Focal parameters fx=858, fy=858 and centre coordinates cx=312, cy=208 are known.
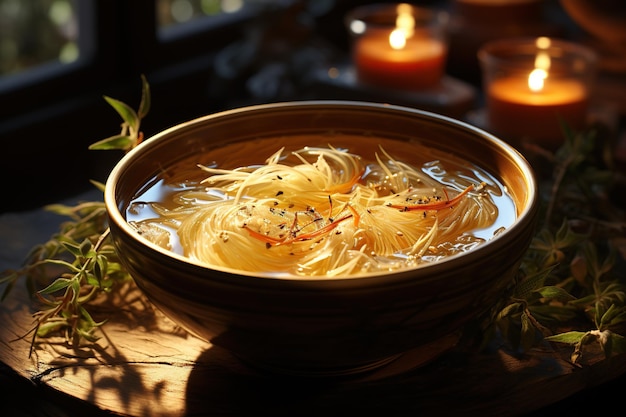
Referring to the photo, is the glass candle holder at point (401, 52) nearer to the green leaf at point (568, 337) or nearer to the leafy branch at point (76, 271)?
the leafy branch at point (76, 271)

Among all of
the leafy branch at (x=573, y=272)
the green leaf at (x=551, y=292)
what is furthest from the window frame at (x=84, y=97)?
the green leaf at (x=551, y=292)

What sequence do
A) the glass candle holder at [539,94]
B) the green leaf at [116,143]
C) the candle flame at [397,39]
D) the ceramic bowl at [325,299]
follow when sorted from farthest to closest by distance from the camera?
the candle flame at [397,39] < the glass candle holder at [539,94] < the green leaf at [116,143] < the ceramic bowl at [325,299]

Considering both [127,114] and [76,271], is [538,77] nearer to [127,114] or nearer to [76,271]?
[127,114]

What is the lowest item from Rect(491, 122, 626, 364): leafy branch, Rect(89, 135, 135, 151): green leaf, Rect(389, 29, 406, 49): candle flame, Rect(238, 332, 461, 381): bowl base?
Rect(238, 332, 461, 381): bowl base

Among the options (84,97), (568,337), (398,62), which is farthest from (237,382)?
(84,97)

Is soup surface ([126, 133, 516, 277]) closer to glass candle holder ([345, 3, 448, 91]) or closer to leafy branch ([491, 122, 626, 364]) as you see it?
leafy branch ([491, 122, 626, 364])

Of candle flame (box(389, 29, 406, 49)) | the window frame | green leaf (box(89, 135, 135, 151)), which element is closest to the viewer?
green leaf (box(89, 135, 135, 151))

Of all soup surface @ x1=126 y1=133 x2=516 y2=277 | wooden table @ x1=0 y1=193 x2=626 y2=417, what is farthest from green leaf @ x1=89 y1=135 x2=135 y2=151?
wooden table @ x1=0 y1=193 x2=626 y2=417
